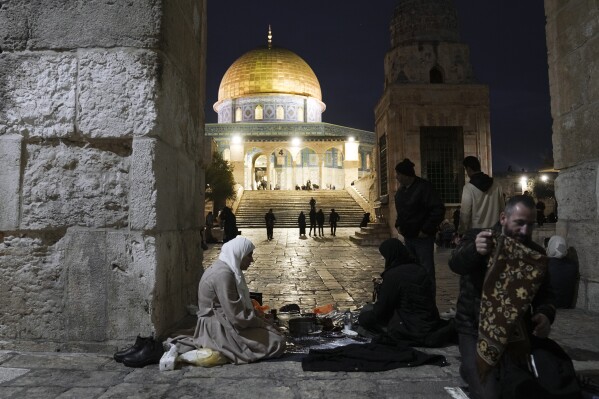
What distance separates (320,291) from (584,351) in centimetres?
309

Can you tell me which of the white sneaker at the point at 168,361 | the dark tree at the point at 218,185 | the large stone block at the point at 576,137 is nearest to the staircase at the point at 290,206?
the dark tree at the point at 218,185

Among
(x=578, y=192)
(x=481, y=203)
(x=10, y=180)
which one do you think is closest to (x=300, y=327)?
(x=481, y=203)

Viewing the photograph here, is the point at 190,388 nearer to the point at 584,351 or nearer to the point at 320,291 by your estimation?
the point at 584,351

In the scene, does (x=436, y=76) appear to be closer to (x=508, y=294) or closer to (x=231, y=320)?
(x=231, y=320)

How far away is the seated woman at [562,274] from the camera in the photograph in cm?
424

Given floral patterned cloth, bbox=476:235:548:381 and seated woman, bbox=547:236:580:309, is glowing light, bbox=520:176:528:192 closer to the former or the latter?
seated woman, bbox=547:236:580:309

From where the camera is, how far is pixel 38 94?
308cm

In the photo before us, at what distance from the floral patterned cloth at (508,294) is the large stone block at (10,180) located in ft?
9.96

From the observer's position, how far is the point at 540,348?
1986mm

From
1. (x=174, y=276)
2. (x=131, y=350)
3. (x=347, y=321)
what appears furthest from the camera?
(x=347, y=321)

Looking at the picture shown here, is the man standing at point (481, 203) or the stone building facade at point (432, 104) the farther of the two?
the stone building facade at point (432, 104)

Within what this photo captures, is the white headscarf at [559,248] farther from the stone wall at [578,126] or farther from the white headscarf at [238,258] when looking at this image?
the white headscarf at [238,258]

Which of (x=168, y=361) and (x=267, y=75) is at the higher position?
(x=267, y=75)

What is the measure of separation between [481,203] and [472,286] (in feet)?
6.82
